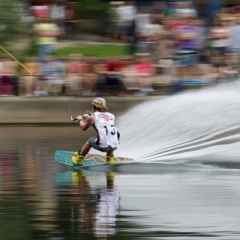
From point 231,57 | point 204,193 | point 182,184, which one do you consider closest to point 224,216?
point 204,193

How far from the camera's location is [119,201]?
14.4m

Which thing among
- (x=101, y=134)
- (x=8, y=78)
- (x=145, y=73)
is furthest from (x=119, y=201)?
(x=8, y=78)

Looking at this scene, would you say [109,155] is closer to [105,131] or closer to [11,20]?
[105,131]

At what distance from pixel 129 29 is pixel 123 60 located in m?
3.30

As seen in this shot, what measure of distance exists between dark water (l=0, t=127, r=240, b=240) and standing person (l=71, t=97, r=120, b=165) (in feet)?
1.43

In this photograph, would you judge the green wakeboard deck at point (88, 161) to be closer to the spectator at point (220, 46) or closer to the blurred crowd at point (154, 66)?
the blurred crowd at point (154, 66)

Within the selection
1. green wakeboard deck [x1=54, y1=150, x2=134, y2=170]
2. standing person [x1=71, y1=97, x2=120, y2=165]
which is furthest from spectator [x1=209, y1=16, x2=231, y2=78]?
standing person [x1=71, y1=97, x2=120, y2=165]

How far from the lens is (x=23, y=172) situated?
60.2ft

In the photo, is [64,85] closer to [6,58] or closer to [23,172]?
[6,58]

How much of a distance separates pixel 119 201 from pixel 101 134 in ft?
15.4

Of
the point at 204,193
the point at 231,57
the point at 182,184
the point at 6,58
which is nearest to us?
the point at 204,193

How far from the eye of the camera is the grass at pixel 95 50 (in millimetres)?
31312

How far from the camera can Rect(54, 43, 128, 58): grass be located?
31.3 m

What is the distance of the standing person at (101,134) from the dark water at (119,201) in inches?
17.1
